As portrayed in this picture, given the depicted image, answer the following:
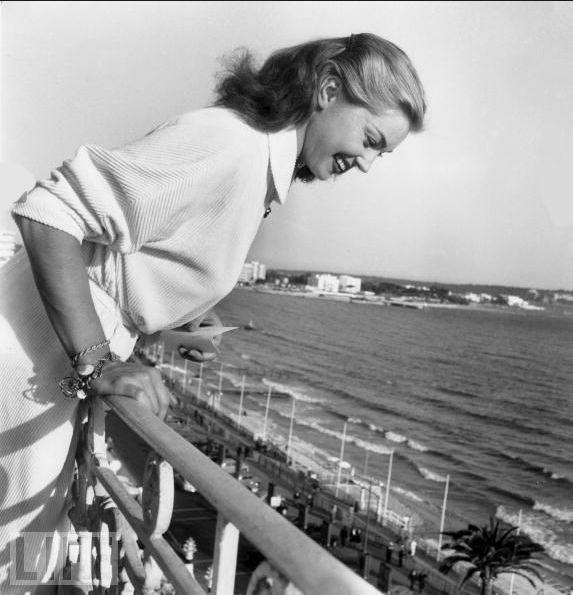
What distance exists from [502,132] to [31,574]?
50226 mm

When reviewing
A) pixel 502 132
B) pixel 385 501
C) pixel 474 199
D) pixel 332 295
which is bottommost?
pixel 385 501

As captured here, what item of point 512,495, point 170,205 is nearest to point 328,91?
point 170,205

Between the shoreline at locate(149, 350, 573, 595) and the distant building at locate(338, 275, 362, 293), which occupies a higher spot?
the distant building at locate(338, 275, 362, 293)

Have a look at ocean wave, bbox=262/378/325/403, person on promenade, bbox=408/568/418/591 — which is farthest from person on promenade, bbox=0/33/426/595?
ocean wave, bbox=262/378/325/403

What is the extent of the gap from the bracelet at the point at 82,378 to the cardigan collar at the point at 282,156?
0.25m

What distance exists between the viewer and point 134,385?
657 millimetres

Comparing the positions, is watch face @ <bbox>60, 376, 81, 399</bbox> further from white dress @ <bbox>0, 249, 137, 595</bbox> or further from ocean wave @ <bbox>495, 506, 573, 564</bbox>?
ocean wave @ <bbox>495, 506, 573, 564</bbox>

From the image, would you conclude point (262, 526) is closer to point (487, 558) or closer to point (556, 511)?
point (487, 558)

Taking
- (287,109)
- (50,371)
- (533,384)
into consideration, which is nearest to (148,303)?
(50,371)

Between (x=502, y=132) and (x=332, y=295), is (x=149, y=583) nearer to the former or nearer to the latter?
(x=502, y=132)

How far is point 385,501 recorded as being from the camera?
21188 mm

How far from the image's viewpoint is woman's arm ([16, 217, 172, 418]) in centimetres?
63

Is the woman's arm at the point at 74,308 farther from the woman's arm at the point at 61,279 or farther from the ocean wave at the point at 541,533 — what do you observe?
the ocean wave at the point at 541,533

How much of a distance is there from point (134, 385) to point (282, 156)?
0.90 ft
